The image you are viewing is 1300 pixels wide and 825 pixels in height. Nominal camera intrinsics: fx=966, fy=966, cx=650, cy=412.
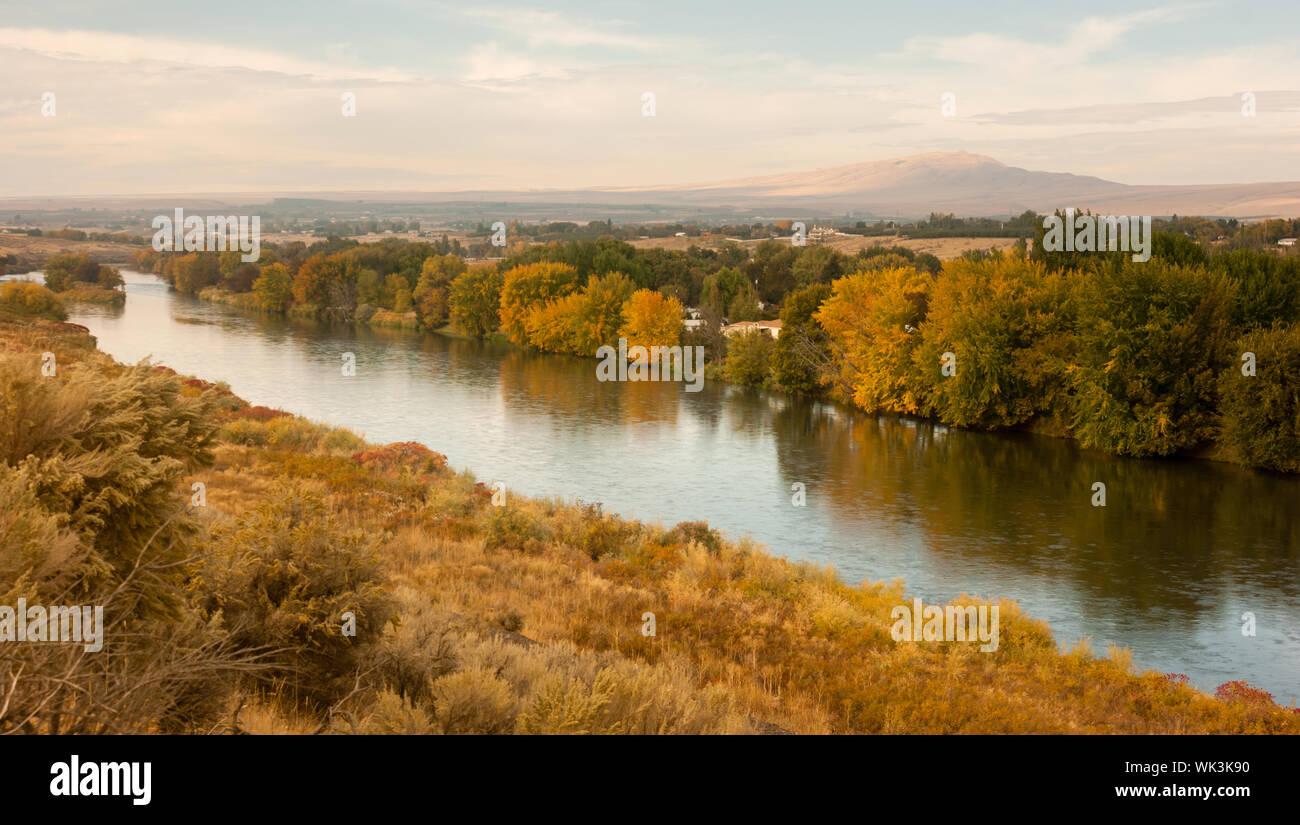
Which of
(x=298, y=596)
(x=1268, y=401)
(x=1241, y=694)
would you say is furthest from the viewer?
(x=1268, y=401)

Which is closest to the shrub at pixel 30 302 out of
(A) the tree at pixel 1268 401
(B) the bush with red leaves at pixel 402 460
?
(B) the bush with red leaves at pixel 402 460

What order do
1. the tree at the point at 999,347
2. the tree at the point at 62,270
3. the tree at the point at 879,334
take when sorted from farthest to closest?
the tree at the point at 62,270 < the tree at the point at 879,334 < the tree at the point at 999,347

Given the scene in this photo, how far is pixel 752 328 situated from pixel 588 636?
182 feet

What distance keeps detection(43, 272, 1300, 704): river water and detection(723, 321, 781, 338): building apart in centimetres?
513

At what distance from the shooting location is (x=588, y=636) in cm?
1266

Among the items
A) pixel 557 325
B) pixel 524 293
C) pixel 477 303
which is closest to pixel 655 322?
pixel 557 325

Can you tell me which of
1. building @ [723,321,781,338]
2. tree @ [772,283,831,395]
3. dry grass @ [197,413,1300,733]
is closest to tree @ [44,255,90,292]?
building @ [723,321,781,338]

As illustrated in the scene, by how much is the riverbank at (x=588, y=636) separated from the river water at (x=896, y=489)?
14.8ft

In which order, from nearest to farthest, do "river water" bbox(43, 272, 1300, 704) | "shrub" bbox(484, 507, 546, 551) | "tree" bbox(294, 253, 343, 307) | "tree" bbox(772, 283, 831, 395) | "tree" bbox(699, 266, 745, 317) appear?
"shrub" bbox(484, 507, 546, 551), "river water" bbox(43, 272, 1300, 704), "tree" bbox(772, 283, 831, 395), "tree" bbox(699, 266, 745, 317), "tree" bbox(294, 253, 343, 307)

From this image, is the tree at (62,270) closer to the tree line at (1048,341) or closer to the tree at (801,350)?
the tree line at (1048,341)

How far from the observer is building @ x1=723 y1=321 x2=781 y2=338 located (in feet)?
215

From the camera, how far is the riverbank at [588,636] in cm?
703

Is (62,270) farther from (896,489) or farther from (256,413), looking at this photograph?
(896,489)

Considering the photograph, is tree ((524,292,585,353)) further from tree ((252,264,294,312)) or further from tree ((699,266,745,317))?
tree ((252,264,294,312))
